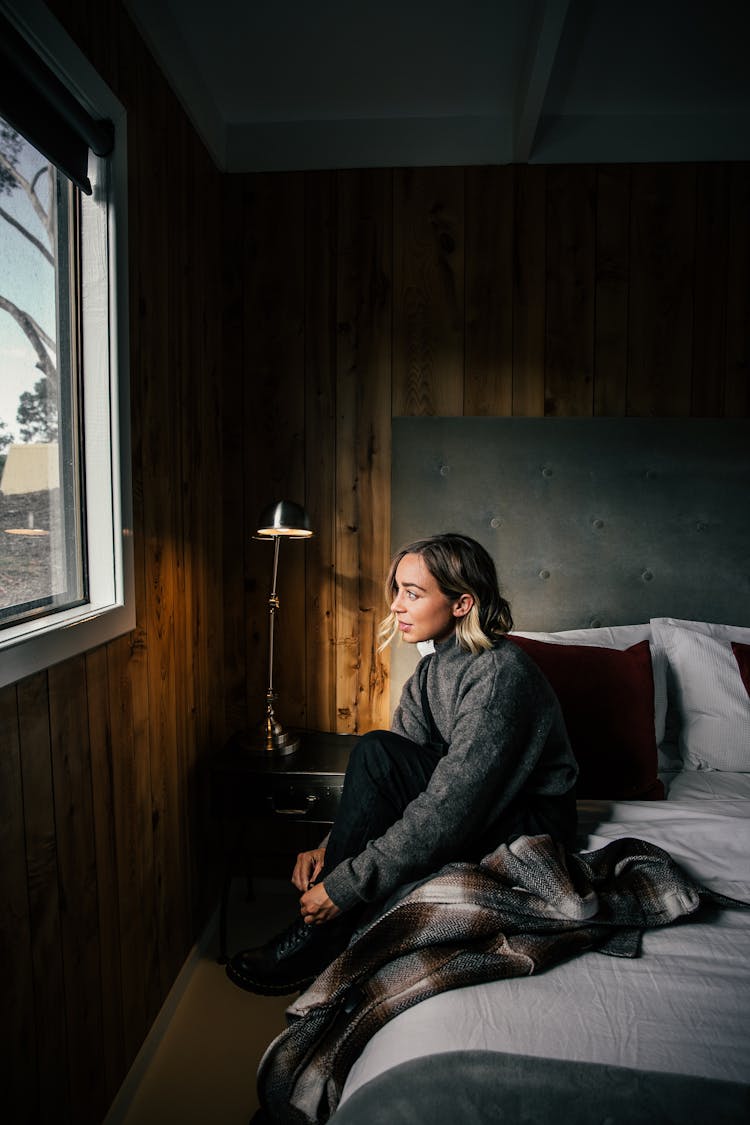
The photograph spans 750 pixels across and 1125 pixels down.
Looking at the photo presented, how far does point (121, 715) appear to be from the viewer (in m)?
1.69

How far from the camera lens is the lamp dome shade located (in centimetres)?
218

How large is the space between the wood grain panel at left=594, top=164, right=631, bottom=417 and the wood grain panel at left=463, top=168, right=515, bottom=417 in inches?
11.3

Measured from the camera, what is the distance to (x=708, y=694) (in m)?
2.18

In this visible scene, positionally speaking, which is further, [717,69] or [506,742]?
[717,69]

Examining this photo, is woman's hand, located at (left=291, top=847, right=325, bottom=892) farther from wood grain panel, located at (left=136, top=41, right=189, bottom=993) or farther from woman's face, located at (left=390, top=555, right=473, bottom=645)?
woman's face, located at (left=390, top=555, right=473, bottom=645)

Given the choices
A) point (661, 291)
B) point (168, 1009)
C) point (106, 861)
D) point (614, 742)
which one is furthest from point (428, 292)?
point (168, 1009)

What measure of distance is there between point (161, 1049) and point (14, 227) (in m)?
1.92

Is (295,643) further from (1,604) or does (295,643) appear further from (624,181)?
(624,181)

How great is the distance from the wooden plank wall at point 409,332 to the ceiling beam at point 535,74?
0.11 meters

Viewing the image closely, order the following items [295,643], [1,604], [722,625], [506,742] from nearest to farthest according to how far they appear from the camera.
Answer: [1,604], [506,742], [722,625], [295,643]

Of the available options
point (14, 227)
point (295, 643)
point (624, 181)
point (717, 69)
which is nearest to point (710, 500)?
point (624, 181)

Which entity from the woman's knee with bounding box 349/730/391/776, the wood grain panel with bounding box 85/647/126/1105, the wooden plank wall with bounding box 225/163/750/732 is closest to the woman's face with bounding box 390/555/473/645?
the woman's knee with bounding box 349/730/391/776

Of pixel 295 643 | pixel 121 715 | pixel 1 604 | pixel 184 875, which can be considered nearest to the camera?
pixel 1 604

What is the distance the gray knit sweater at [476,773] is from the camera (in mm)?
1493
